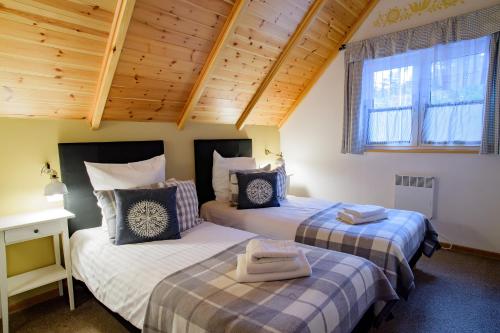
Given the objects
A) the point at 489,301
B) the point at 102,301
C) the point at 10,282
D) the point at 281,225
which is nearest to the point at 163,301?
the point at 102,301

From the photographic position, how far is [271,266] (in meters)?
1.41

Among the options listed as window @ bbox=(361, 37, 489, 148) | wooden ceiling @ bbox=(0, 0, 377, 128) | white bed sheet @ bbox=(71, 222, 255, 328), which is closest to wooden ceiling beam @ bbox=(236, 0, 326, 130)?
wooden ceiling @ bbox=(0, 0, 377, 128)

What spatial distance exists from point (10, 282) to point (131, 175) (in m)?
1.03

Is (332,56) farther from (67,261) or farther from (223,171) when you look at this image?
(67,261)

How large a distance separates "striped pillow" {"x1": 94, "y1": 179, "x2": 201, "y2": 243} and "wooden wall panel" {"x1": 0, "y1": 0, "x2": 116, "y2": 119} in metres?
0.77

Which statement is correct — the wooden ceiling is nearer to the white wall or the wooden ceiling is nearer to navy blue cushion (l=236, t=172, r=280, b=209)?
the white wall

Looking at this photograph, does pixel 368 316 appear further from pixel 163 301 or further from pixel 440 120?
pixel 440 120

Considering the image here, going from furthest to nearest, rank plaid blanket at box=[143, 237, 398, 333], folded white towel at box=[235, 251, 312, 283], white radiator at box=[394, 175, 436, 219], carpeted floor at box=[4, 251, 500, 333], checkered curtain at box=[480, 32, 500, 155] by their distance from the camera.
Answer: white radiator at box=[394, 175, 436, 219] → checkered curtain at box=[480, 32, 500, 155] → carpeted floor at box=[4, 251, 500, 333] → folded white towel at box=[235, 251, 312, 283] → plaid blanket at box=[143, 237, 398, 333]

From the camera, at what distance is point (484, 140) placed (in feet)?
8.83

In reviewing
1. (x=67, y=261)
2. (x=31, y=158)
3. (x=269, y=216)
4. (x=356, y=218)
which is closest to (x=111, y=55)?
(x=31, y=158)

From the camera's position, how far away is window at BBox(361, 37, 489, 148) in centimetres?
280

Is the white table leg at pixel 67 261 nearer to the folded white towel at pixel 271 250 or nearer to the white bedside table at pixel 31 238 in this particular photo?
the white bedside table at pixel 31 238

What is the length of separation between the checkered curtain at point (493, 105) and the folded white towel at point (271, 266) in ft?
7.97

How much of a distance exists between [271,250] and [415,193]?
7.85 ft
